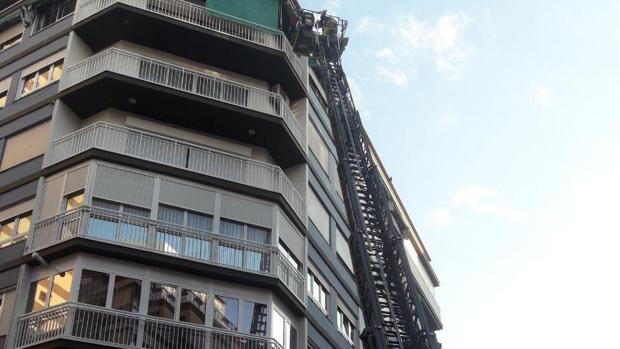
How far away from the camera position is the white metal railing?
26359 mm

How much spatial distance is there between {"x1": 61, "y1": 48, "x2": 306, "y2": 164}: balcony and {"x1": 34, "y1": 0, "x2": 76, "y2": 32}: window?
149 inches

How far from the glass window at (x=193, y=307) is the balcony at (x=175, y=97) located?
251 inches

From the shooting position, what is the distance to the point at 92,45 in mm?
26828

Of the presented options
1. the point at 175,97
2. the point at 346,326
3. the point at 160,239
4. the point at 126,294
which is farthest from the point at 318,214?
the point at 126,294

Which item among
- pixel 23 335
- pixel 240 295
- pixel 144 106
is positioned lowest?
pixel 23 335

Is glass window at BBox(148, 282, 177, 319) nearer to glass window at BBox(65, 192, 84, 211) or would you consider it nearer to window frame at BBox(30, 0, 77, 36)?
glass window at BBox(65, 192, 84, 211)

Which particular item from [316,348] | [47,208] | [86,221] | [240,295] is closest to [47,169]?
[47,208]

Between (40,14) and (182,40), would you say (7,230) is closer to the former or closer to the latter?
(182,40)

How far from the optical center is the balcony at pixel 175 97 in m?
24.4

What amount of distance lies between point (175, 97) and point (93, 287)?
694cm

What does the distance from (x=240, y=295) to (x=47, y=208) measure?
601 centimetres

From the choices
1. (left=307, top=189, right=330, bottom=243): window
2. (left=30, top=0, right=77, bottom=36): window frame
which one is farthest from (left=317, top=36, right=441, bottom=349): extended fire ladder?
(left=30, top=0, right=77, bottom=36): window frame

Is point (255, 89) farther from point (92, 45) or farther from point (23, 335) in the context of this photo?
point (23, 335)

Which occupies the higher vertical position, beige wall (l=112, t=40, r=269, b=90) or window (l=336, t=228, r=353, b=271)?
beige wall (l=112, t=40, r=269, b=90)
